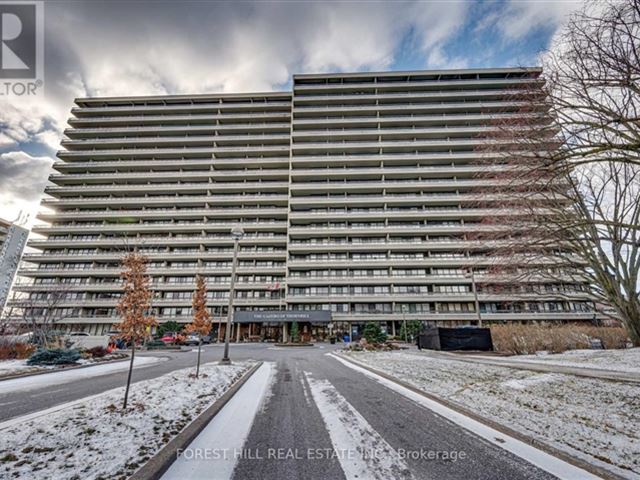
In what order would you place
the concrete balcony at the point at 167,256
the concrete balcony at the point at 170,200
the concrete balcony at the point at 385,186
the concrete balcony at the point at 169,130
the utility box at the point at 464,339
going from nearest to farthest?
the utility box at the point at 464,339, the concrete balcony at the point at 167,256, the concrete balcony at the point at 385,186, the concrete balcony at the point at 170,200, the concrete balcony at the point at 169,130

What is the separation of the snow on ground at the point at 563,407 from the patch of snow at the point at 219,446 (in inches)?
151

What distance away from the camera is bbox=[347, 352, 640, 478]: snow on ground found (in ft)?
10.4

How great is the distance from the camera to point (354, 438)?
3.65 metres

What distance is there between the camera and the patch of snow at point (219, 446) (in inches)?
109

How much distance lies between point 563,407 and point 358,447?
4057mm

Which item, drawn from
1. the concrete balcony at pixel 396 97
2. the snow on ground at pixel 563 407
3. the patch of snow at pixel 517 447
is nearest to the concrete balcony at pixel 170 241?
the concrete balcony at pixel 396 97

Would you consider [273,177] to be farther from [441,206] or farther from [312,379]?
[312,379]

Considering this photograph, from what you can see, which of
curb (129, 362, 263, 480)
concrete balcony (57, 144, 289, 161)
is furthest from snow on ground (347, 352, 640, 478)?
concrete balcony (57, 144, 289, 161)

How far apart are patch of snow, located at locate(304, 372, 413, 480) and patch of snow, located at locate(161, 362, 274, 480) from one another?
1.22 metres

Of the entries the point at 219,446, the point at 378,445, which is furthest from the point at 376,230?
the point at 219,446

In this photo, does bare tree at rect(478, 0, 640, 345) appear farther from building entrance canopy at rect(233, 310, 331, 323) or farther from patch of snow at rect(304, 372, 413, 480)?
building entrance canopy at rect(233, 310, 331, 323)

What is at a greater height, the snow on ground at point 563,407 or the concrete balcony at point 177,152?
the concrete balcony at point 177,152

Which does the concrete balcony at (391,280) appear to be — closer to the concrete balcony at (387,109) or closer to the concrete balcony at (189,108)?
the concrete balcony at (387,109)

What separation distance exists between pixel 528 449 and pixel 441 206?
50.0m
